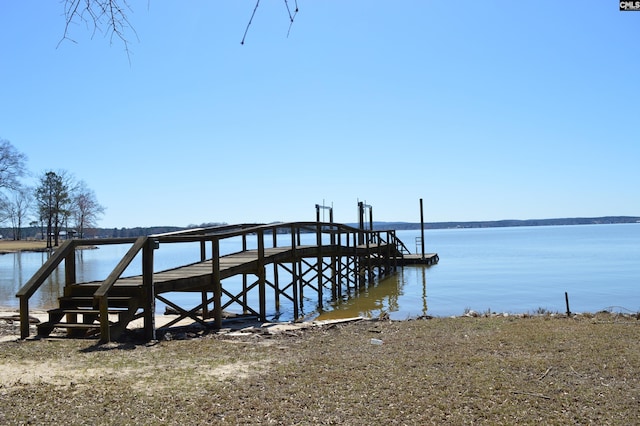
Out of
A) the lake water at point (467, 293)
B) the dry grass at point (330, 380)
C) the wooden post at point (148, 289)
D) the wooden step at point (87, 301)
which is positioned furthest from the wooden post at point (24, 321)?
the lake water at point (467, 293)

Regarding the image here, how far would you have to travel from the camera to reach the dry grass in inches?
194

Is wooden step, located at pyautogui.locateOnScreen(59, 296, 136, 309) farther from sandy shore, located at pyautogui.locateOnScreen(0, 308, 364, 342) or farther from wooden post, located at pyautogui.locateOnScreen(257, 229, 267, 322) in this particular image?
wooden post, located at pyautogui.locateOnScreen(257, 229, 267, 322)

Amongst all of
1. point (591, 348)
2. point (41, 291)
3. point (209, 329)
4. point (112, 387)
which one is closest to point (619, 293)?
point (591, 348)

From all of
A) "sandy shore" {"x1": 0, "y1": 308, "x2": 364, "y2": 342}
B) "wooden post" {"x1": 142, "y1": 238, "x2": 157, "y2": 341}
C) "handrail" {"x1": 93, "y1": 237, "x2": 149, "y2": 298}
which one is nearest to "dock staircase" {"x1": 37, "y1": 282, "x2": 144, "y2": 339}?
"wooden post" {"x1": 142, "y1": 238, "x2": 157, "y2": 341}

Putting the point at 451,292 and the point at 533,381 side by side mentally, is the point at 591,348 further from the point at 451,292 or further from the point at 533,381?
the point at 451,292

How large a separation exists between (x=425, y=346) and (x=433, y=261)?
34102 millimetres

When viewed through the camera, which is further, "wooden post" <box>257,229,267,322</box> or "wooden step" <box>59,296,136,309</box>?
"wooden post" <box>257,229,267,322</box>

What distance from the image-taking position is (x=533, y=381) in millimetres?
6039

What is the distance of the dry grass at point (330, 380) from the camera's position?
4934 millimetres

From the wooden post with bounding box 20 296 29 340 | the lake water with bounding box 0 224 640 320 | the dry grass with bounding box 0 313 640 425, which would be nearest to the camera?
the dry grass with bounding box 0 313 640 425

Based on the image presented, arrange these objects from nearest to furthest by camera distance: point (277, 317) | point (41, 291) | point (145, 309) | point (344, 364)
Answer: point (344, 364), point (145, 309), point (277, 317), point (41, 291)

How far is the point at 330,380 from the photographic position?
6.11 meters

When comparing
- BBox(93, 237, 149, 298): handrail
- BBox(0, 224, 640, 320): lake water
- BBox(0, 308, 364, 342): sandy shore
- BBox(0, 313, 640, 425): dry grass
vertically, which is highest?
BBox(93, 237, 149, 298): handrail

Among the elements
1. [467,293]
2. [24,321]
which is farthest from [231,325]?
[467,293]
